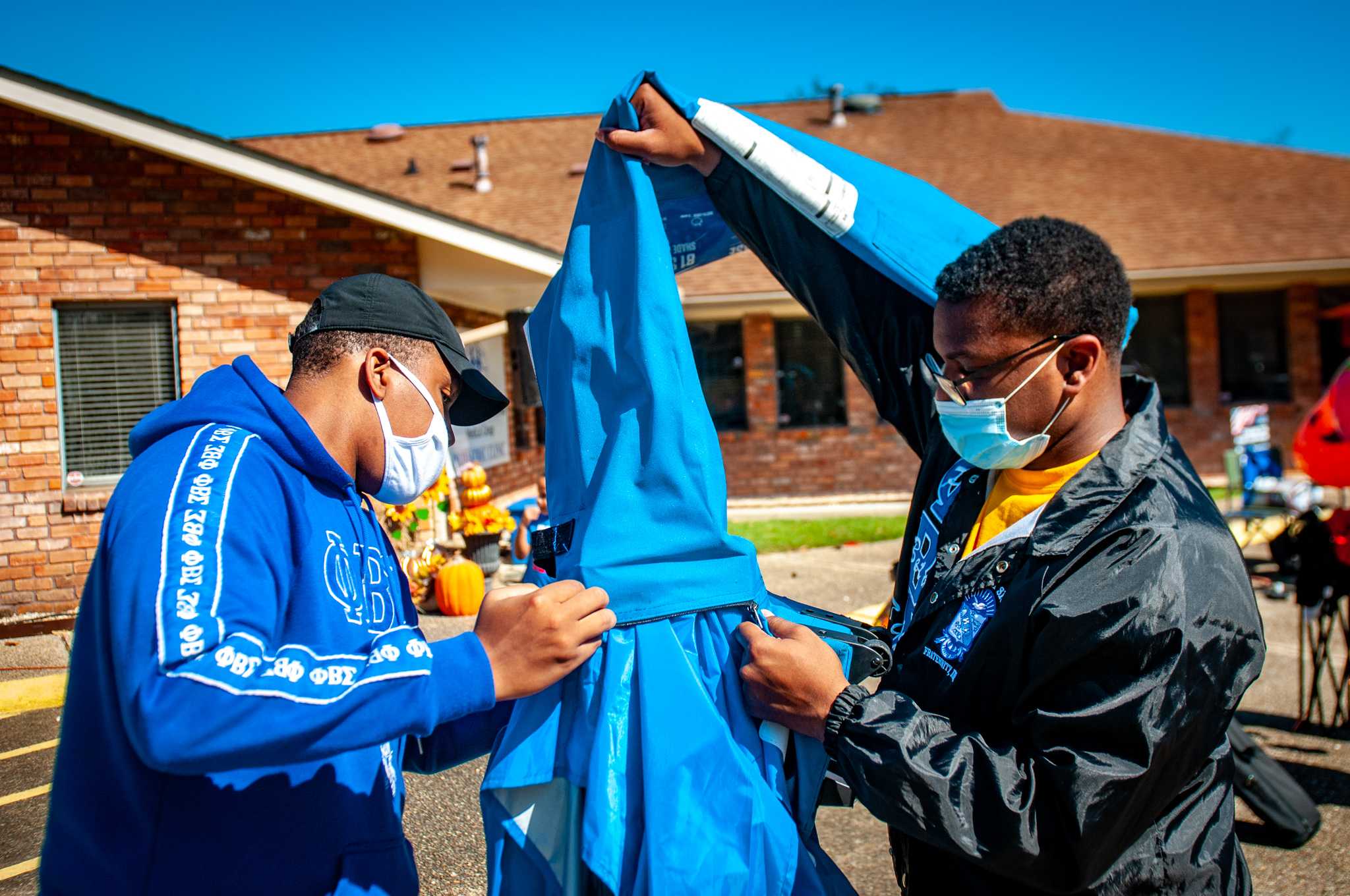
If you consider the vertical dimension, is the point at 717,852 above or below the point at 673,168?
below

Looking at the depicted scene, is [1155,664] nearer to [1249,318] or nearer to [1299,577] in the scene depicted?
[1299,577]

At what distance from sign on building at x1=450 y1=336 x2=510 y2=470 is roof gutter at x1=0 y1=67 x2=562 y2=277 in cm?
133

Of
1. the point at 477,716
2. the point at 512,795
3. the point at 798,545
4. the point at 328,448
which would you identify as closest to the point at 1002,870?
the point at 512,795

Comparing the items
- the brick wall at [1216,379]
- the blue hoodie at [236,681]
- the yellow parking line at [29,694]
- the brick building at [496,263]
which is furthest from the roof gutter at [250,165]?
the brick wall at [1216,379]

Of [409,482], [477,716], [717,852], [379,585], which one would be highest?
[409,482]

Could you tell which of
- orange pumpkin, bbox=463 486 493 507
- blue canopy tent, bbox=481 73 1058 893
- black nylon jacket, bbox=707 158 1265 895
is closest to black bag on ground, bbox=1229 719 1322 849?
black nylon jacket, bbox=707 158 1265 895

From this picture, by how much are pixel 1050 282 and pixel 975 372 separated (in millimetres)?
248

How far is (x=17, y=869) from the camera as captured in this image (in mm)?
3482

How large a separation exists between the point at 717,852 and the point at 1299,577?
5.25 metres

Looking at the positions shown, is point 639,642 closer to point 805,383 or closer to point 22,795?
point 22,795

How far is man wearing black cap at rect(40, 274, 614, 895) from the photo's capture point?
1241 mm

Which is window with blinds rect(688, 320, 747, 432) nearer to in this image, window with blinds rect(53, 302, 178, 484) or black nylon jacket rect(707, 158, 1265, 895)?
window with blinds rect(53, 302, 178, 484)

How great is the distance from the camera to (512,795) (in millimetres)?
1696

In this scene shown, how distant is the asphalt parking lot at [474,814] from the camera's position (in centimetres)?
364
